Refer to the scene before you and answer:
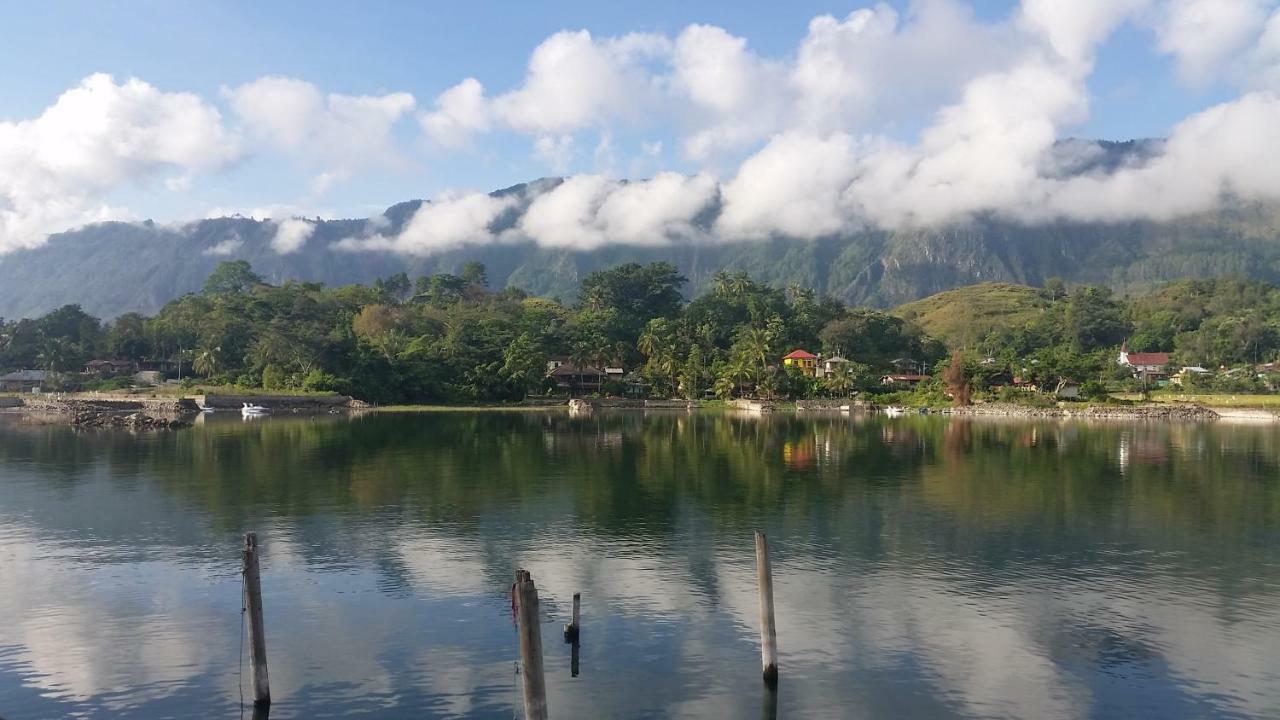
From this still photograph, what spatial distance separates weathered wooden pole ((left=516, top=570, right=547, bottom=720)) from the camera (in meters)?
10.6

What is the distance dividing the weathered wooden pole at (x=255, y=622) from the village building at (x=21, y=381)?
380 ft

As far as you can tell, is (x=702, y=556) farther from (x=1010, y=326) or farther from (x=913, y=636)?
(x=1010, y=326)

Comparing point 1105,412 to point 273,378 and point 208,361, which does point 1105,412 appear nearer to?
point 273,378

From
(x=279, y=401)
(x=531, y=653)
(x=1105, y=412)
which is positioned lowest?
(x=1105, y=412)

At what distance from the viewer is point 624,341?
13612 centimetres

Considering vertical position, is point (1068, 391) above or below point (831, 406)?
above

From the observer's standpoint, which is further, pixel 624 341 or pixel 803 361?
pixel 624 341

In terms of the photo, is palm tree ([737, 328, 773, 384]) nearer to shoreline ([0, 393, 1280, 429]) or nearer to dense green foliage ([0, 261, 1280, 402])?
dense green foliage ([0, 261, 1280, 402])

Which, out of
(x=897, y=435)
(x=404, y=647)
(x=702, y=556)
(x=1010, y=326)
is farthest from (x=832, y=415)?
(x=1010, y=326)

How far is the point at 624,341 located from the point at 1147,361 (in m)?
78.8

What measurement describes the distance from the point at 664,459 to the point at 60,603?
33.3 m

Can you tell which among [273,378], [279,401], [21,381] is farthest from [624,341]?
[21,381]

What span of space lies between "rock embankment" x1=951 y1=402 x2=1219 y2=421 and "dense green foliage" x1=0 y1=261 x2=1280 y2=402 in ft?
23.0

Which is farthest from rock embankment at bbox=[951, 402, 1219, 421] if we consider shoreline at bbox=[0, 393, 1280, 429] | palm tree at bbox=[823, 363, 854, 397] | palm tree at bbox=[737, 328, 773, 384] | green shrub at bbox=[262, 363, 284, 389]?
green shrub at bbox=[262, 363, 284, 389]
